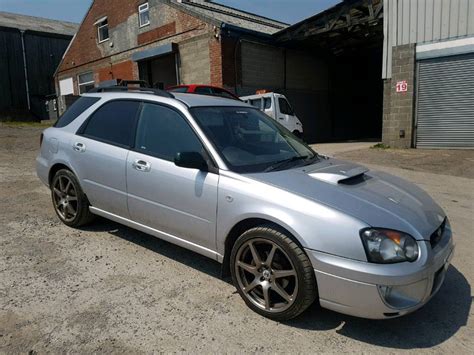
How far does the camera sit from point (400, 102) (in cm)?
1347

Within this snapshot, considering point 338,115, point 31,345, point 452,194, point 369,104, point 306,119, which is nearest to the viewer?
point 31,345

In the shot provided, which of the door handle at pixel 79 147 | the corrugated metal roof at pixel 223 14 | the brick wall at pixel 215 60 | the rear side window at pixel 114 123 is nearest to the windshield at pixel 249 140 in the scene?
the rear side window at pixel 114 123

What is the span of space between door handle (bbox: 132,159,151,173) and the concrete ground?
3.05 ft

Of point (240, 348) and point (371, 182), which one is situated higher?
point (371, 182)

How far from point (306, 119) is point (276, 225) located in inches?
759

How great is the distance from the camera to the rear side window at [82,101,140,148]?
159 inches

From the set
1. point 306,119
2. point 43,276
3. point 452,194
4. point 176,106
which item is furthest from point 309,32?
point 43,276

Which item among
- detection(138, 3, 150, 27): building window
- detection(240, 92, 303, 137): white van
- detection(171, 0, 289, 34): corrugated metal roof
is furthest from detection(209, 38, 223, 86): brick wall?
detection(138, 3, 150, 27): building window

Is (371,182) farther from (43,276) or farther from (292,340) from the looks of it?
(43,276)

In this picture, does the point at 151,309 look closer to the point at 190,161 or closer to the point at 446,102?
the point at 190,161

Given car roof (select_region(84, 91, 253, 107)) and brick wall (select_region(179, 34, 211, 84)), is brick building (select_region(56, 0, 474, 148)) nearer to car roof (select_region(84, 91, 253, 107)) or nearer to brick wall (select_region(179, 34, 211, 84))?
brick wall (select_region(179, 34, 211, 84))

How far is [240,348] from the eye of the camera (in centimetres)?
256

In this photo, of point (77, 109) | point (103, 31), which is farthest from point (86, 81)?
point (77, 109)

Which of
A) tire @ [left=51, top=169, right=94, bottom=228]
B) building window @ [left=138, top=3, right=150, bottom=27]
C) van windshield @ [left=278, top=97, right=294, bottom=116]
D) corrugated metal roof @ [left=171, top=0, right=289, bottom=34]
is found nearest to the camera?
tire @ [left=51, top=169, right=94, bottom=228]
